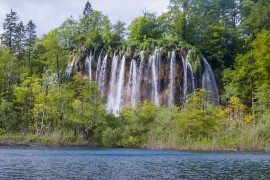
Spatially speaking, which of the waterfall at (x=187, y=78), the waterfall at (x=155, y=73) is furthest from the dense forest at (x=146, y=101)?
the waterfall at (x=187, y=78)

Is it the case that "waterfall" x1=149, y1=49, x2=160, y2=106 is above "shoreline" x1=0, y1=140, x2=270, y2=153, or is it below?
above

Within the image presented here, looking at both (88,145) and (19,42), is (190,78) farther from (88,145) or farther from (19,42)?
(19,42)

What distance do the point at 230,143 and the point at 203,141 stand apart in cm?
239

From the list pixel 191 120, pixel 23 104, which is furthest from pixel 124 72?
pixel 191 120

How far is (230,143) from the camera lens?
34.8 metres

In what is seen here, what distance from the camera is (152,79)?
176 ft

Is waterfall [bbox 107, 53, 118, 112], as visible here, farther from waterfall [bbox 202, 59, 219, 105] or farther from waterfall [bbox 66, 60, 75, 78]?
waterfall [bbox 202, 59, 219, 105]

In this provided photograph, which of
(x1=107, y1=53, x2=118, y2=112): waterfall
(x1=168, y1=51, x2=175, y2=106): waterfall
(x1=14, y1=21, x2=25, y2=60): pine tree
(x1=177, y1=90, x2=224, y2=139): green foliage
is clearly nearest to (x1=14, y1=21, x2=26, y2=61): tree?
(x1=14, y1=21, x2=25, y2=60): pine tree

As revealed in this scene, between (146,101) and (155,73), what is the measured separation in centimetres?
906

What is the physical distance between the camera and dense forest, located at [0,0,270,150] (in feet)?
125

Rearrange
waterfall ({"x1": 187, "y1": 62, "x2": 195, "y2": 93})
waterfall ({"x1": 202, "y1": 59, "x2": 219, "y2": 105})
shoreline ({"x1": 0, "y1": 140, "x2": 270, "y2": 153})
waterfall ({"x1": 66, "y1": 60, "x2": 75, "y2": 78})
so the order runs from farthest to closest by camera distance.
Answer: waterfall ({"x1": 66, "y1": 60, "x2": 75, "y2": 78})
waterfall ({"x1": 202, "y1": 59, "x2": 219, "y2": 105})
waterfall ({"x1": 187, "y1": 62, "x2": 195, "y2": 93})
shoreline ({"x1": 0, "y1": 140, "x2": 270, "y2": 153})

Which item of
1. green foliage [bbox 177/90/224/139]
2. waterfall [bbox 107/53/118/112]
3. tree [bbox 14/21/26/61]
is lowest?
green foliage [bbox 177/90/224/139]

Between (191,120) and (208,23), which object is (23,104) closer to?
(191,120)

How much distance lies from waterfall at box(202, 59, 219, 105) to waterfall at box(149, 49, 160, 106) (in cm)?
659
